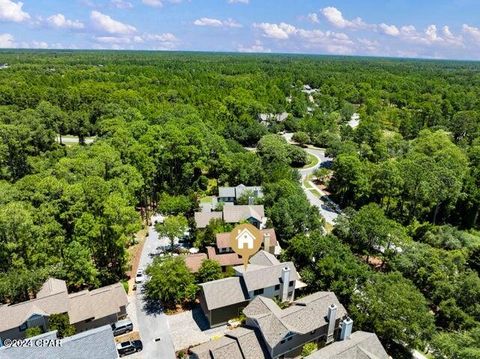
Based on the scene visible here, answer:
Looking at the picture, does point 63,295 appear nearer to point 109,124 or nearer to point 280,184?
point 280,184

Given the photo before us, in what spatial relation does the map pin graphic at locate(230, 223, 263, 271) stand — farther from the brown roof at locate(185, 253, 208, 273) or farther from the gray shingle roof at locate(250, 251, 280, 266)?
the brown roof at locate(185, 253, 208, 273)

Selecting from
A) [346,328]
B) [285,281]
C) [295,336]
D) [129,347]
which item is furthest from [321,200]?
[129,347]

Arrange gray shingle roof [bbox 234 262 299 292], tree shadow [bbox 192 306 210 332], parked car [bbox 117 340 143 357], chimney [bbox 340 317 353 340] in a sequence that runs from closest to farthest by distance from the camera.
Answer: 1. chimney [bbox 340 317 353 340]
2. parked car [bbox 117 340 143 357]
3. tree shadow [bbox 192 306 210 332]
4. gray shingle roof [bbox 234 262 299 292]

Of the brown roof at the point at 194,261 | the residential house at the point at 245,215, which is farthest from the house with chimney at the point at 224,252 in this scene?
the residential house at the point at 245,215

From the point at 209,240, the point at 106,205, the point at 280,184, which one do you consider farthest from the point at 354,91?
the point at 106,205

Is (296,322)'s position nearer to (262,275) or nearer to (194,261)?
(262,275)

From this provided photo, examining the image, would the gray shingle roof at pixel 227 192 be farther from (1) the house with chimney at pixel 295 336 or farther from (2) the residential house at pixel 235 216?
(1) the house with chimney at pixel 295 336

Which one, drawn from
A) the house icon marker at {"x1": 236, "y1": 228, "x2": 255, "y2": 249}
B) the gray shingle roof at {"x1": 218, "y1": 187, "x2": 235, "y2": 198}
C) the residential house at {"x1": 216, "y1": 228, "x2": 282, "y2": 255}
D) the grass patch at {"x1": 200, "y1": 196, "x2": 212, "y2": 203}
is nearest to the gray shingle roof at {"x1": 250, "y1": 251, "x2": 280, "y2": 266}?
the house icon marker at {"x1": 236, "y1": 228, "x2": 255, "y2": 249}
